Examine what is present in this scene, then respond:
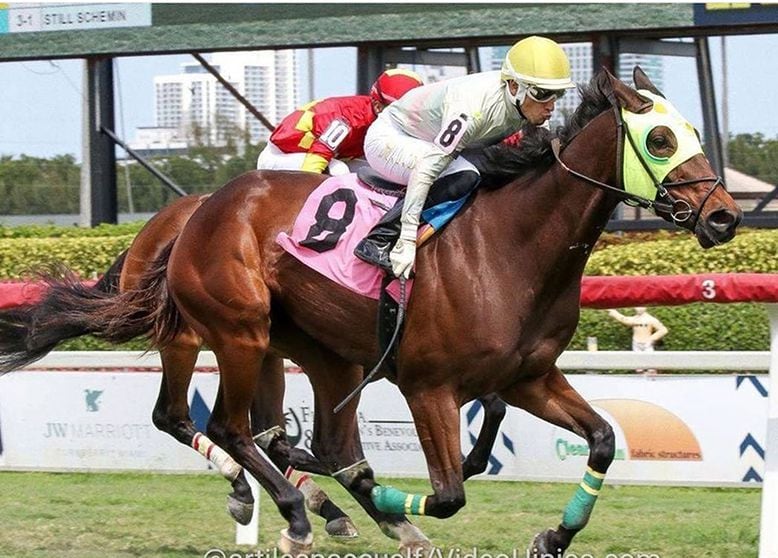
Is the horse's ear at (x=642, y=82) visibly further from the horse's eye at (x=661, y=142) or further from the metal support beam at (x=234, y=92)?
the metal support beam at (x=234, y=92)

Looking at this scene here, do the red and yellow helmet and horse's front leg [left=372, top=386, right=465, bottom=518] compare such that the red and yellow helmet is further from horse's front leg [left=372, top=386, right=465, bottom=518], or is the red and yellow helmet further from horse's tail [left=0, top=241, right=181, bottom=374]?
horse's front leg [left=372, top=386, right=465, bottom=518]

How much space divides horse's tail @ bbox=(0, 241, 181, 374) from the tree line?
676 centimetres

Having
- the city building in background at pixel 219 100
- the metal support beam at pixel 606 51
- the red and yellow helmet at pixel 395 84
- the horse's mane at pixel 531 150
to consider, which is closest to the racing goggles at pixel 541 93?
the horse's mane at pixel 531 150

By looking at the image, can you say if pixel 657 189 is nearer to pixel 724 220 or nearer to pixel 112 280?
pixel 724 220

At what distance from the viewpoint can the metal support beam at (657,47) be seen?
10914mm

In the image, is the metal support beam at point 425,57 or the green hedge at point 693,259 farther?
the metal support beam at point 425,57

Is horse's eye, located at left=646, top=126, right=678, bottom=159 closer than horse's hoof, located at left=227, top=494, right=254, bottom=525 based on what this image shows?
Yes

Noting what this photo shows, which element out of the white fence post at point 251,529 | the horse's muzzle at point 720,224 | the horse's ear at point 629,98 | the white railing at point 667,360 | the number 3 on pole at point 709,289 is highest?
the horse's ear at point 629,98

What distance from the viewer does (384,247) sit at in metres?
4.49

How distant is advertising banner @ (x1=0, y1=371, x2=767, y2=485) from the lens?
614 centimetres

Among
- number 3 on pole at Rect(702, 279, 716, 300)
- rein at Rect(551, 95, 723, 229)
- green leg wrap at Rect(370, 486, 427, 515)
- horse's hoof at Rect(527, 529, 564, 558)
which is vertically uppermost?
rein at Rect(551, 95, 723, 229)

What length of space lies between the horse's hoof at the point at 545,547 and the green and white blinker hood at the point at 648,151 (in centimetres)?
123

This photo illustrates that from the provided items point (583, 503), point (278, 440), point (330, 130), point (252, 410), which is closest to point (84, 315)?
point (252, 410)

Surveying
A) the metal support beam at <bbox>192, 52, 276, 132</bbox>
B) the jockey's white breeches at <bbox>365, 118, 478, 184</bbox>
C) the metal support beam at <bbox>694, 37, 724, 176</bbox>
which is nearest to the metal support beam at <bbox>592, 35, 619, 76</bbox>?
the metal support beam at <bbox>694, 37, 724, 176</bbox>
